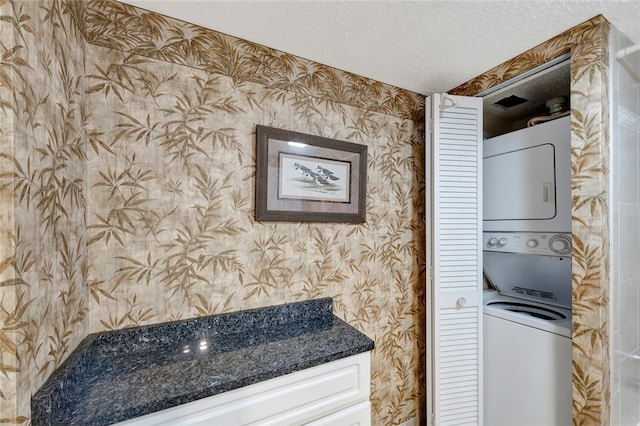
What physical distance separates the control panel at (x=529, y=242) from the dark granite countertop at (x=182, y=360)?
1271 millimetres

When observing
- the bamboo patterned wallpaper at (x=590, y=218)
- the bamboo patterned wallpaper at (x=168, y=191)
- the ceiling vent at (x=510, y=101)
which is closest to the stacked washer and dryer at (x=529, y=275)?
the bamboo patterned wallpaper at (x=590, y=218)

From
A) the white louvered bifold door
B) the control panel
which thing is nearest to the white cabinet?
the white louvered bifold door

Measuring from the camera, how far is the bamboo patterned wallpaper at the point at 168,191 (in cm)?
77

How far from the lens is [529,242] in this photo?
1.77 m

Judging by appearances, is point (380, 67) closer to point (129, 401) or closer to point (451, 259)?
point (451, 259)

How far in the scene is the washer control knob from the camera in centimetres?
159

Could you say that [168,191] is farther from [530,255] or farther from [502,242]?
[530,255]

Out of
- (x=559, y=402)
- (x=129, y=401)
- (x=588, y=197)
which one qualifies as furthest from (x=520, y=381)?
(x=129, y=401)

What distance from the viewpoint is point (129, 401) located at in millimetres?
879

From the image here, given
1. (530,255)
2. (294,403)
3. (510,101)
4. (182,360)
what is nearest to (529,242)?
(530,255)

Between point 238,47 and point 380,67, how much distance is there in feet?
2.79

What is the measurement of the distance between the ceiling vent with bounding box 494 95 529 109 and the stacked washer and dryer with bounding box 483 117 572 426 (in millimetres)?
359

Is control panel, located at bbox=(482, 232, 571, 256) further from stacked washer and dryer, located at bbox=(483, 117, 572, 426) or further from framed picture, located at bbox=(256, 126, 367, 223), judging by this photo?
framed picture, located at bbox=(256, 126, 367, 223)

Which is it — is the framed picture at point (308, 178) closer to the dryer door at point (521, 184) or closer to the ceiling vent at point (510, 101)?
the dryer door at point (521, 184)
